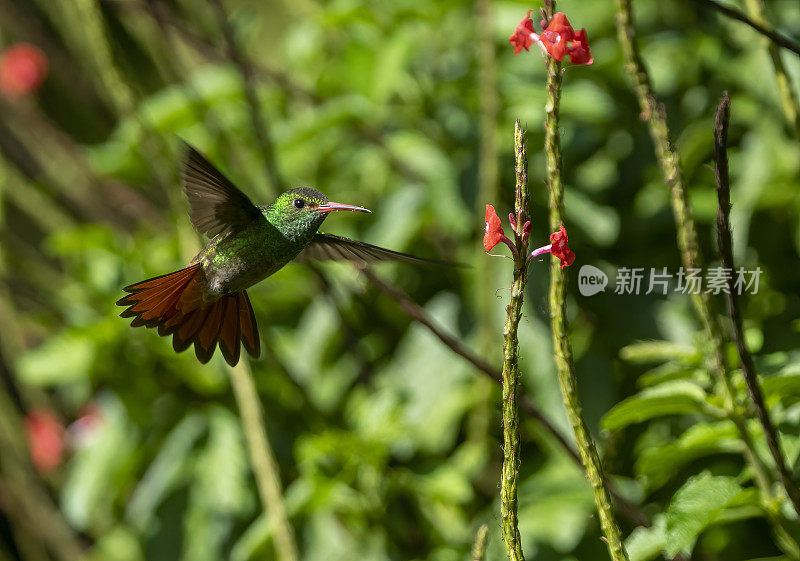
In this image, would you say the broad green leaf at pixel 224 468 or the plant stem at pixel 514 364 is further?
the broad green leaf at pixel 224 468

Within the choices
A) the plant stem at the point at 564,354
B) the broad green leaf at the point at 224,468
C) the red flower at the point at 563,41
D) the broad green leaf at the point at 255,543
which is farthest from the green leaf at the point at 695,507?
the broad green leaf at the point at 224,468

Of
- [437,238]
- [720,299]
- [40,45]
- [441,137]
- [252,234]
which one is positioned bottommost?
[252,234]

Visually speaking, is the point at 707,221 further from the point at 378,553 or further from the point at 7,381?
the point at 7,381

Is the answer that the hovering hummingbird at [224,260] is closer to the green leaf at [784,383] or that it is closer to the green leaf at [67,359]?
the green leaf at [784,383]

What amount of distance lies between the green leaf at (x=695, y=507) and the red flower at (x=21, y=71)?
2.00m

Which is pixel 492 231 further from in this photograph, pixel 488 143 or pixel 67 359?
pixel 67 359

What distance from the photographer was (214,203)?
701mm

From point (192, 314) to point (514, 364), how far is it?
29 cm

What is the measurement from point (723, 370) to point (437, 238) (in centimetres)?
104

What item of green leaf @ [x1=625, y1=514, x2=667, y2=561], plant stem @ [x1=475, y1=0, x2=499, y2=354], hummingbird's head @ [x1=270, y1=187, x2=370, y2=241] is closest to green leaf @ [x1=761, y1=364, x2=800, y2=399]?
green leaf @ [x1=625, y1=514, x2=667, y2=561]

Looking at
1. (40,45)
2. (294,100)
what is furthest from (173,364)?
(40,45)

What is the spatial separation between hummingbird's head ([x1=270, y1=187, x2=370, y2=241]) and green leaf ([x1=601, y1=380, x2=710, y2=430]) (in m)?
0.38

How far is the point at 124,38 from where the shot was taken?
8.66ft

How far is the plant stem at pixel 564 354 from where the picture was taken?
0.54 m
